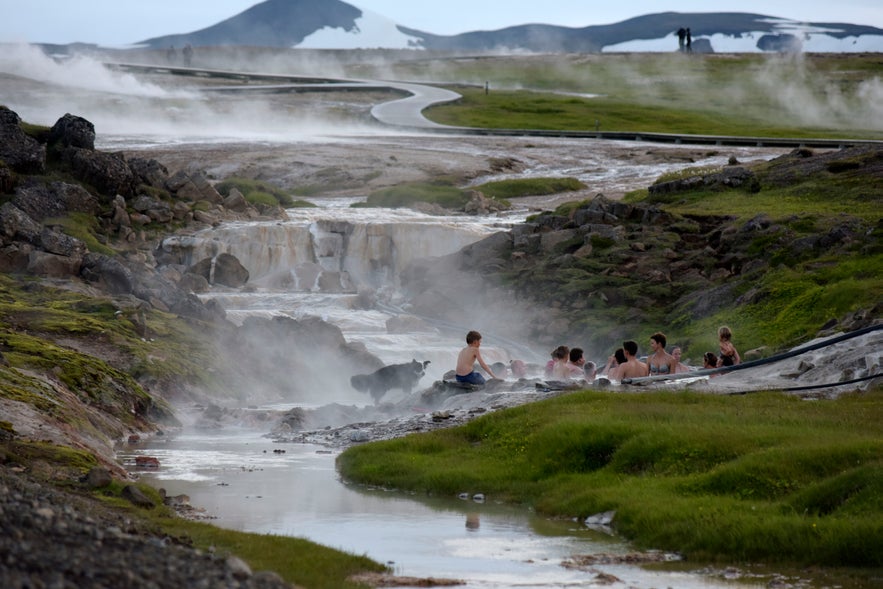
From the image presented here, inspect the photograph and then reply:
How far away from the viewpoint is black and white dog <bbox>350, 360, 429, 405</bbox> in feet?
101

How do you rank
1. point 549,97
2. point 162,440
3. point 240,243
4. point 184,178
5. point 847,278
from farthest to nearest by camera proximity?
point 549,97, point 184,178, point 240,243, point 847,278, point 162,440

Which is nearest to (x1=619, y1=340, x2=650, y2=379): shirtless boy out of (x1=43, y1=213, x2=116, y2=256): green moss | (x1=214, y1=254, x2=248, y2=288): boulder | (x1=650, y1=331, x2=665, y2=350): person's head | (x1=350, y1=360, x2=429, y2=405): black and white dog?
(x1=650, y1=331, x2=665, y2=350): person's head

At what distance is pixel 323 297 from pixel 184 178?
30.5ft

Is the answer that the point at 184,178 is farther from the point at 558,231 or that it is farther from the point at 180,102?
the point at 180,102

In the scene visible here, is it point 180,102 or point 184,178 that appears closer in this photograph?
point 184,178

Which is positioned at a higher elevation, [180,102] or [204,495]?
[180,102]

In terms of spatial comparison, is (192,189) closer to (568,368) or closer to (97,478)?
(568,368)

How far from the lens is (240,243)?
4697cm

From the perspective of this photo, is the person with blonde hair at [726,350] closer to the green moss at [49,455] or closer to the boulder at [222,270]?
the green moss at [49,455]

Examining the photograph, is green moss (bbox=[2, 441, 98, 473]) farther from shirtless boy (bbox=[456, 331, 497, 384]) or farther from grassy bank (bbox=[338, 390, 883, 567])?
shirtless boy (bbox=[456, 331, 497, 384])

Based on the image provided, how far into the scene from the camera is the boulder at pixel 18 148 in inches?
1634

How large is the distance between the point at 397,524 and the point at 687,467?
143 inches

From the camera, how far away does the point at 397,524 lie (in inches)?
631

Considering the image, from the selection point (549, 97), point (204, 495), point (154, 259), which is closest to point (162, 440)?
→ point (204, 495)
